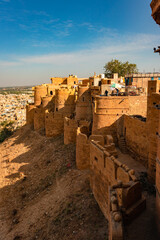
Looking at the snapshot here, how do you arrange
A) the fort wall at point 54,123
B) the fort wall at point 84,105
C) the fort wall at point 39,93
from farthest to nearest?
the fort wall at point 39,93 < the fort wall at point 54,123 < the fort wall at point 84,105

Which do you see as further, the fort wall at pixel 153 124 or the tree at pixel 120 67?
the tree at pixel 120 67

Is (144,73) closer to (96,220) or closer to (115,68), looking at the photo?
(115,68)

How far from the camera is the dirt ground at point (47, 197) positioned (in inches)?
380

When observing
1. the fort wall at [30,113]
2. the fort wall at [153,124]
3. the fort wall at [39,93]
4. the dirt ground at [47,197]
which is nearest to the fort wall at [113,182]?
the dirt ground at [47,197]

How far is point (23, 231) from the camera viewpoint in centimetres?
1166

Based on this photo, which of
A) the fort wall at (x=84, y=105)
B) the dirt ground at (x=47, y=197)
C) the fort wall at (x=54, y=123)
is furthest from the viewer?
the fort wall at (x=54, y=123)

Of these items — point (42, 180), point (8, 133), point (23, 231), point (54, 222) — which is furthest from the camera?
point (8, 133)

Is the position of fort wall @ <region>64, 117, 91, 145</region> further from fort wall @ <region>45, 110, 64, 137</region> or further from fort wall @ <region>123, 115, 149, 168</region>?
fort wall @ <region>123, 115, 149, 168</region>

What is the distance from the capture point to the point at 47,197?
44.1ft

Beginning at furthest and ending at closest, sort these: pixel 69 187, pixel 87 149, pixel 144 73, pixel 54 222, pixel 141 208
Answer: pixel 144 73
pixel 87 149
pixel 69 187
pixel 54 222
pixel 141 208

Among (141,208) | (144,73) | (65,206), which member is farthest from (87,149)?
(144,73)

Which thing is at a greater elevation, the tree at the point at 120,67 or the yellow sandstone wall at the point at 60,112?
the tree at the point at 120,67

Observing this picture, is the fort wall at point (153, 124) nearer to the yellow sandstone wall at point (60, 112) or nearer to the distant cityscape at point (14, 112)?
the yellow sandstone wall at point (60, 112)

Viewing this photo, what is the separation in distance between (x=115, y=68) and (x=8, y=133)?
83.5 ft
